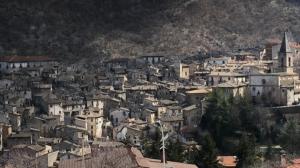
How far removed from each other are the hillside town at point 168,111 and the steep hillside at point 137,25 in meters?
21.6

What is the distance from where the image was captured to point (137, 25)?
9894cm

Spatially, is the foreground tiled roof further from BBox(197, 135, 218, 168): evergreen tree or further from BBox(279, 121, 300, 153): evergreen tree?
BBox(279, 121, 300, 153): evergreen tree

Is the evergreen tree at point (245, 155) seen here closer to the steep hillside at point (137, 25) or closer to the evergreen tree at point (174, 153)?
the evergreen tree at point (174, 153)

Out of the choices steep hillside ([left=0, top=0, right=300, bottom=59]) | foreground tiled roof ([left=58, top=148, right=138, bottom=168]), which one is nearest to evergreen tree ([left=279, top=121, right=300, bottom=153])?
foreground tiled roof ([left=58, top=148, right=138, bottom=168])

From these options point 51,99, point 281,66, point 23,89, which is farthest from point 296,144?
point 23,89

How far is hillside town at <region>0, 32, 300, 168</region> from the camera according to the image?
38781 mm

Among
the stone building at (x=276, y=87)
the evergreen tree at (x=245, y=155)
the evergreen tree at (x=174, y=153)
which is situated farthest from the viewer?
the stone building at (x=276, y=87)

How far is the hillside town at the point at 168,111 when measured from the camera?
38.8 meters

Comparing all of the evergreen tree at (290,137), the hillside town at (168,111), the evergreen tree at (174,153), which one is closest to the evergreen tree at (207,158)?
Answer: the hillside town at (168,111)

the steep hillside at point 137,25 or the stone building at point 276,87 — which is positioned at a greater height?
the steep hillside at point 137,25

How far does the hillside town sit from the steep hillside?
21647 millimetres

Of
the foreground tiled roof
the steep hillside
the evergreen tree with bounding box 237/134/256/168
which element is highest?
the steep hillside

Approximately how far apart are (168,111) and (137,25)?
48.6m

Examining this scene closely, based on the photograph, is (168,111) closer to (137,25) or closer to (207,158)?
(207,158)
